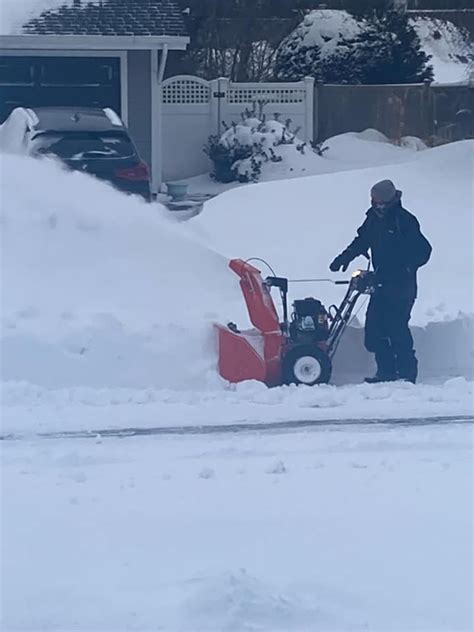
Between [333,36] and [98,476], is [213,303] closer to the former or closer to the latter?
[98,476]

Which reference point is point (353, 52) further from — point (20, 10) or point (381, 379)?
point (381, 379)

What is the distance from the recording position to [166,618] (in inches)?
185

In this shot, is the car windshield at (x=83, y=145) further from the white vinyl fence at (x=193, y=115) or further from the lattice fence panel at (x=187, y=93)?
the lattice fence panel at (x=187, y=93)

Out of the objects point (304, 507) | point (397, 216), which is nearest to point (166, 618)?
point (304, 507)

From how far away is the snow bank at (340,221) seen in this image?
12.5 meters

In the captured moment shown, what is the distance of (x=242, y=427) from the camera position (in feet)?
25.7

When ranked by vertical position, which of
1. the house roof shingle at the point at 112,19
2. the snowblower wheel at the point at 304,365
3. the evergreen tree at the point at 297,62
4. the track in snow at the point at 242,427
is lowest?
the track in snow at the point at 242,427

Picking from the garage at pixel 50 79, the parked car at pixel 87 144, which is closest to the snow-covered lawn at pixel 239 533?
the parked car at pixel 87 144

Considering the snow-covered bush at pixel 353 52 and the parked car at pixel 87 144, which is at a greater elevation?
the snow-covered bush at pixel 353 52

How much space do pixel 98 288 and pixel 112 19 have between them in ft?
40.1

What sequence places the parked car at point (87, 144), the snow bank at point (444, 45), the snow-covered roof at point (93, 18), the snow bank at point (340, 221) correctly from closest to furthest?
the snow bank at point (340, 221)
the parked car at point (87, 144)
the snow-covered roof at point (93, 18)
the snow bank at point (444, 45)

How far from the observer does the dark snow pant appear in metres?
9.35

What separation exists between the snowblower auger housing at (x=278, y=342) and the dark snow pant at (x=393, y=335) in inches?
13.6

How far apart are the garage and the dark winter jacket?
13.1 meters
